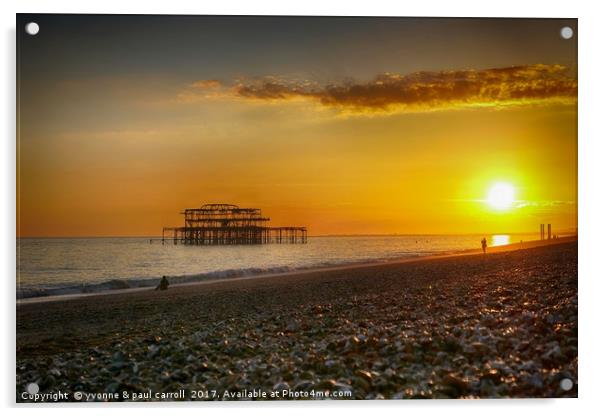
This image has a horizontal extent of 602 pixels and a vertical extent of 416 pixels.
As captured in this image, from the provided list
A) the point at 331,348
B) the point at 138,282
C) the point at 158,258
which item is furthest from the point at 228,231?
the point at 331,348

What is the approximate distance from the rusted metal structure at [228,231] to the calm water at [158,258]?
11.8 inches

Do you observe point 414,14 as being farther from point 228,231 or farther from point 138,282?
point 138,282

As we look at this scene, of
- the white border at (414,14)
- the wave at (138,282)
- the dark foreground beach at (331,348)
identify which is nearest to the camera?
the dark foreground beach at (331,348)

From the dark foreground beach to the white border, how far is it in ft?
0.69

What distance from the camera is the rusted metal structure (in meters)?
9.55

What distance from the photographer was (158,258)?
481 inches

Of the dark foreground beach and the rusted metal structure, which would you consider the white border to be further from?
the rusted metal structure

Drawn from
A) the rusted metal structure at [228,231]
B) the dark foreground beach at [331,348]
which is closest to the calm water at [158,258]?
the rusted metal structure at [228,231]

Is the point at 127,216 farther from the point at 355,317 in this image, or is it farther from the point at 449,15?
the point at 449,15

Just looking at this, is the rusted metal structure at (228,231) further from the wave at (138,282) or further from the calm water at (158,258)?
the wave at (138,282)

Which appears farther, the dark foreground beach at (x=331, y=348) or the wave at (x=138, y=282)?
the wave at (x=138, y=282)

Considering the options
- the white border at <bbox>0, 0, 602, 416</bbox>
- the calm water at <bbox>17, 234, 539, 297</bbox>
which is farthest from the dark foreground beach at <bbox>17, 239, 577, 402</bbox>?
the calm water at <bbox>17, 234, 539, 297</bbox>

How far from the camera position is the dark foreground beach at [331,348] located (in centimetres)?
479

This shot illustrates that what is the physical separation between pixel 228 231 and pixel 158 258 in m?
1.77
